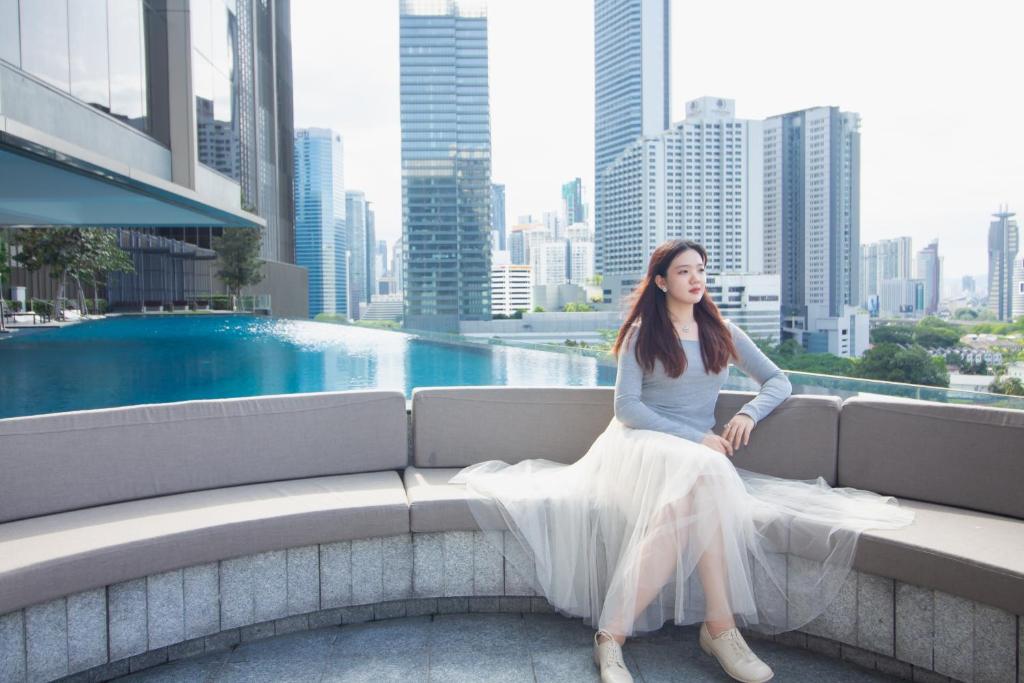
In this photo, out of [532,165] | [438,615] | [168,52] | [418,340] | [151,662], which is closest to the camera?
[151,662]

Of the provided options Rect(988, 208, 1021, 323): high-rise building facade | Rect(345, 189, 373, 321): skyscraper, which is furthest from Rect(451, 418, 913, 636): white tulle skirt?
Rect(345, 189, 373, 321): skyscraper

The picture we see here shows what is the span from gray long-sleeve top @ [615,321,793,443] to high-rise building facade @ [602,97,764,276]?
51414mm

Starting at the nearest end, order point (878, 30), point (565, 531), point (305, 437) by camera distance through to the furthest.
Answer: point (565, 531) < point (305, 437) < point (878, 30)

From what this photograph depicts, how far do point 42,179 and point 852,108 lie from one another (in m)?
48.0

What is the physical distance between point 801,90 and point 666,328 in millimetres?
43615

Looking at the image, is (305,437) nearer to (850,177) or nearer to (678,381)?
(678,381)

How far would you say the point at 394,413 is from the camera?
2.75m

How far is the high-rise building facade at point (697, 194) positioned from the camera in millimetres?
53969

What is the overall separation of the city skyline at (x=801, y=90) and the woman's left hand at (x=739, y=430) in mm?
6752

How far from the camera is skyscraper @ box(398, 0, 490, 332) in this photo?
5431 cm

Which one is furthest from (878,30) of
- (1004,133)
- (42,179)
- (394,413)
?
(394,413)

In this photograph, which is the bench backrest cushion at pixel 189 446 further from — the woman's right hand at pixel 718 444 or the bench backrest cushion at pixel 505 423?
the woman's right hand at pixel 718 444

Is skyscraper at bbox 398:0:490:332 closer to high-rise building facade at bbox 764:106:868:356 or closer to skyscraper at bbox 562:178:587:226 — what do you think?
high-rise building facade at bbox 764:106:868:356

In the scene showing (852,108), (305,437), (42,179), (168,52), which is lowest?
(305,437)
